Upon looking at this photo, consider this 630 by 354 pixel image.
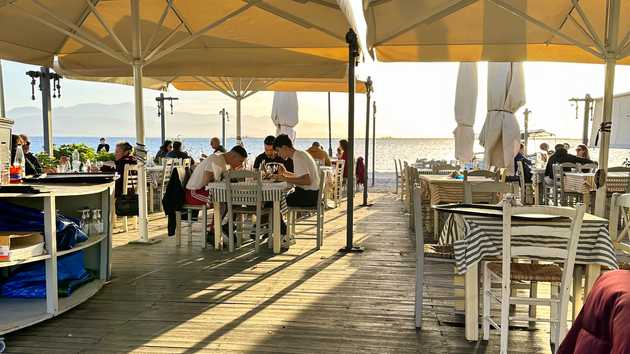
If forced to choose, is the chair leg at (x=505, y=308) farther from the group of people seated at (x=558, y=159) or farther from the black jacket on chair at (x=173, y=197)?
the group of people seated at (x=558, y=159)

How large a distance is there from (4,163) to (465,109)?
26.2 feet

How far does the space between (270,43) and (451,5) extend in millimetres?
3228

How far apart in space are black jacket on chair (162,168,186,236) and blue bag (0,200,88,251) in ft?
7.88

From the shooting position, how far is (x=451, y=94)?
1041 centimetres

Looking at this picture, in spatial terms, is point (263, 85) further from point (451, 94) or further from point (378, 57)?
point (378, 57)

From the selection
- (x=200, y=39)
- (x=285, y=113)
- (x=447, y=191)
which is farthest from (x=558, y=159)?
(x=200, y=39)

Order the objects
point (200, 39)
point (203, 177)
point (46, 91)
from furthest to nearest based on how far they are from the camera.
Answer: point (46, 91) < point (200, 39) < point (203, 177)

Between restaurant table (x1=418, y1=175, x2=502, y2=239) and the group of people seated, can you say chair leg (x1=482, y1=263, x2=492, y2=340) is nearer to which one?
restaurant table (x1=418, y1=175, x2=502, y2=239)

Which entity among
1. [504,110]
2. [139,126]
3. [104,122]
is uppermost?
[104,122]

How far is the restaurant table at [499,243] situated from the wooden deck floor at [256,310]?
37cm

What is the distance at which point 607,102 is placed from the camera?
4988 mm

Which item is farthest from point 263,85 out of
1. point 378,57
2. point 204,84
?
point 378,57

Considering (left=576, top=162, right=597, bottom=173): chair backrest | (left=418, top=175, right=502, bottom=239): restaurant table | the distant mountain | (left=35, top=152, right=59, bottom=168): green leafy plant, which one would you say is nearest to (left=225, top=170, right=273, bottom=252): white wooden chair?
(left=418, top=175, right=502, bottom=239): restaurant table

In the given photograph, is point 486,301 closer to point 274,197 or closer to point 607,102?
point 607,102
